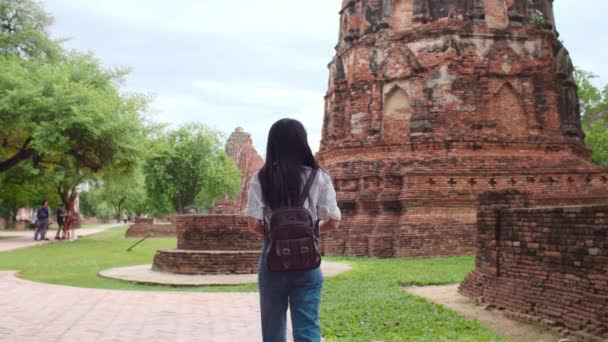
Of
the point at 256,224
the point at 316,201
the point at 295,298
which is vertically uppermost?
the point at 316,201

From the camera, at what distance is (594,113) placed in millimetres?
31406

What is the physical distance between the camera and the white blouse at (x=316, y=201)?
11.1 ft

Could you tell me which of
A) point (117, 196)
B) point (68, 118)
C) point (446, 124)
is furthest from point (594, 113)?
point (117, 196)

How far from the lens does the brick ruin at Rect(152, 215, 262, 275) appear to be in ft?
35.0

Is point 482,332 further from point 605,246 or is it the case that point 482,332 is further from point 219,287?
point 219,287

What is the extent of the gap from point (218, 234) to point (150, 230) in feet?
62.1

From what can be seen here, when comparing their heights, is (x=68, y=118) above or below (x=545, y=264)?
above

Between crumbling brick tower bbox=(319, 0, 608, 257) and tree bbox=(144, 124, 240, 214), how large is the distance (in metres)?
20.5

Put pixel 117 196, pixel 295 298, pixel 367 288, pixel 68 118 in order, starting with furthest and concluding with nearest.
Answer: pixel 117 196 → pixel 68 118 → pixel 367 288 → pixel 295 298

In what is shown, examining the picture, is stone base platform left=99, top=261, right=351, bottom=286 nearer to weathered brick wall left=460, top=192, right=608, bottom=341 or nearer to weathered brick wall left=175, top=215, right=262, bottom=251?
weathered brick wall left=175, top=215, right=262, bottom=251

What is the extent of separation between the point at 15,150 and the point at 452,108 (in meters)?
16.7

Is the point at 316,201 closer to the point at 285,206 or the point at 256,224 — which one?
the point at 285,206

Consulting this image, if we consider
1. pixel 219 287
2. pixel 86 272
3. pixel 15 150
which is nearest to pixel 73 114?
pixel 15 150

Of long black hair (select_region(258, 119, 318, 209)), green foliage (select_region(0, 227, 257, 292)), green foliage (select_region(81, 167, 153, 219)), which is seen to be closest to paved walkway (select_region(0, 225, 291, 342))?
green foliage (select_region(0, 227, 257, 292))
